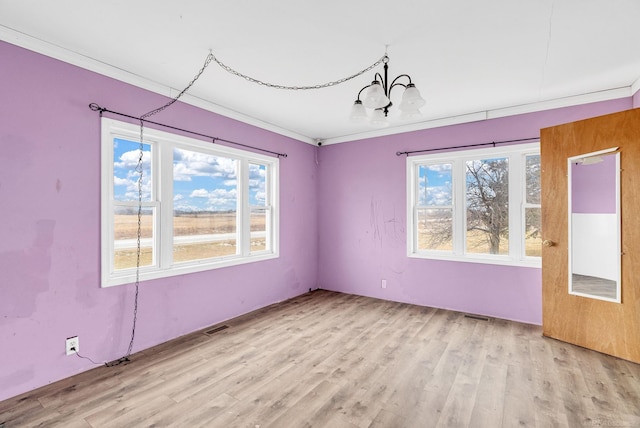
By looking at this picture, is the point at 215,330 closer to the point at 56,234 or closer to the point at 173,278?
the point at 173,278

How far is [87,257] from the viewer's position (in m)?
2.50

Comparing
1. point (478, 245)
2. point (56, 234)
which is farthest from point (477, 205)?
point (56, 234)

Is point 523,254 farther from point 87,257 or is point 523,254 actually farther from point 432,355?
point 87,257

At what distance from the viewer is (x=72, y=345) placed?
7.93ft

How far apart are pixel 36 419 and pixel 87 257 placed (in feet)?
3.70

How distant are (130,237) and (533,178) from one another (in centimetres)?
452

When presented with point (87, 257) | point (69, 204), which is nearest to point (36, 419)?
point (87, 257)

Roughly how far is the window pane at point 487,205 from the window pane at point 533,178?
8.5 inches

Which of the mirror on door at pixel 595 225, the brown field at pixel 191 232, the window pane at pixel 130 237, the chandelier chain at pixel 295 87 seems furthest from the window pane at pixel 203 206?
the mirror on door at pixel 595 225

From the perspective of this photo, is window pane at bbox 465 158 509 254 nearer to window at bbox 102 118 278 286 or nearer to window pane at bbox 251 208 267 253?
window at bbox 102 118 278 286

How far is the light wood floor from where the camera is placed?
1.92 meters

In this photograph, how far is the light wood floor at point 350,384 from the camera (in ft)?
6.31

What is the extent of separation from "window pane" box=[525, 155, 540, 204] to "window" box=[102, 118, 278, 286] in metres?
3.29

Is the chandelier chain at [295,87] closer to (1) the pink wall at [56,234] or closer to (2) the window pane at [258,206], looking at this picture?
(1) the pink wall at [56,234]
